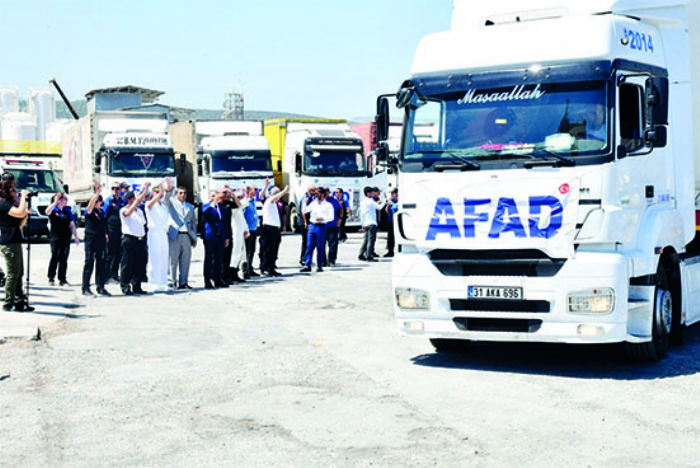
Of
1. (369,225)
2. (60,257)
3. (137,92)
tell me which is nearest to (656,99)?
(60,257)

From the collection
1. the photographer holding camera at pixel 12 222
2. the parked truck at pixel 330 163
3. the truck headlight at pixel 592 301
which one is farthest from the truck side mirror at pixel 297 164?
the truck headlight at pixel 592 301

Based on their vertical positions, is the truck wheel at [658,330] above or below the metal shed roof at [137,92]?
below

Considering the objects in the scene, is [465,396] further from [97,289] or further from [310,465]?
[97,289]

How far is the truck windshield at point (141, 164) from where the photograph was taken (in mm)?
31391

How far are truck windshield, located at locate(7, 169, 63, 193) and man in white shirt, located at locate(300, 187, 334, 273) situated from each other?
15.5m

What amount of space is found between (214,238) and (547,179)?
9.33m

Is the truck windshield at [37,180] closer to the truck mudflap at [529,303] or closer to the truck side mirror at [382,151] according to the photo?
the truck side mirror at [382,151]

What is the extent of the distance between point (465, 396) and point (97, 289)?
956 centimetres

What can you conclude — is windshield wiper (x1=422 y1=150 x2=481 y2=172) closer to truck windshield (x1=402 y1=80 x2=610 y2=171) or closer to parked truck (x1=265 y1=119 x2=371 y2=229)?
truck windshield (x1=402 y1=80 x2=610 y2=171)

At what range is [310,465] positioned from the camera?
5.99 meters

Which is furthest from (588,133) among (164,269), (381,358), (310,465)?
(164,269)

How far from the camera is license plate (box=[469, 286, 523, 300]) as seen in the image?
8.77 metres

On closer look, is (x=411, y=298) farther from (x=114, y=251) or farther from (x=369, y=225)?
(x=369, y=225)

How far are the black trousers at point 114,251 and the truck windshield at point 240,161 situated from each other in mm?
16187
